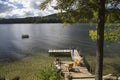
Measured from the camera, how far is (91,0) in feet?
39.6

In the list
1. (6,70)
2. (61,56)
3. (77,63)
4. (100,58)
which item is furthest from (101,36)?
(61,56)

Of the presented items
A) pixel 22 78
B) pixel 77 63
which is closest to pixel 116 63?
pixel 77 63

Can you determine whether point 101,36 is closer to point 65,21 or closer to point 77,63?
point 65,21

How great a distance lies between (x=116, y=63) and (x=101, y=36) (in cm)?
2765

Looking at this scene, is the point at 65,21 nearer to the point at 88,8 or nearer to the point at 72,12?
the point at 72,12

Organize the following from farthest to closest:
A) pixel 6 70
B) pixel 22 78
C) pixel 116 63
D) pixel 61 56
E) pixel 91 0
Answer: pixel 61 56, pixel 116 63, pixel 6 70, pixel 22 78, pixel 91 0

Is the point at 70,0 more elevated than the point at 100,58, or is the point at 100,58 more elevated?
the point at 70,0

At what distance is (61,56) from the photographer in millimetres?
47688

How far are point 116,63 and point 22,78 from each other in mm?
18088

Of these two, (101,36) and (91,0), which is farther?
(101,36)

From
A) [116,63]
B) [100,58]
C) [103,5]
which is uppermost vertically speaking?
[103,5]

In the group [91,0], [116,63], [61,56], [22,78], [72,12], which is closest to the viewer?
[91,0]

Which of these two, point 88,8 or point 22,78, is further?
point 22,78

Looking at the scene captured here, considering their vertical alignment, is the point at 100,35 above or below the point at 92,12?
below
